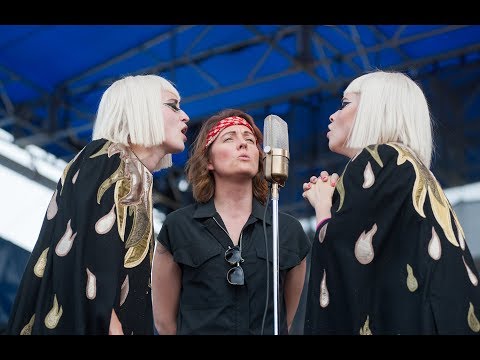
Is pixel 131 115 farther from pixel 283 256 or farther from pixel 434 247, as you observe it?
pixel 434 247

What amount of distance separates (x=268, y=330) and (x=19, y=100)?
6654mm

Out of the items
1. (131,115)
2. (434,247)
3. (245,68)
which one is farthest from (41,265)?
(245,68)

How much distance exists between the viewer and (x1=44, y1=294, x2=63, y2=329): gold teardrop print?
10.7 feet

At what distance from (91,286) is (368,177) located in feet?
Answer: 3.38

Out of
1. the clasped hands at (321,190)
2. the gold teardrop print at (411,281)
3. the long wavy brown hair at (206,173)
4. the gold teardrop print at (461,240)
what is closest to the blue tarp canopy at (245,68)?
the long wavy brown hair at (206,173)

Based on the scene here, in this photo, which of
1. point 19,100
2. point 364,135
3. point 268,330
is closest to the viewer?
point 364,135

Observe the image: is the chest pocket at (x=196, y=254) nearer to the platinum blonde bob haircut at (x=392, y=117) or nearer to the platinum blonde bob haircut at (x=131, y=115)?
the platinum blonde bob haircut at (x=131, y=115)

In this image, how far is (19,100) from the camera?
9938 mm

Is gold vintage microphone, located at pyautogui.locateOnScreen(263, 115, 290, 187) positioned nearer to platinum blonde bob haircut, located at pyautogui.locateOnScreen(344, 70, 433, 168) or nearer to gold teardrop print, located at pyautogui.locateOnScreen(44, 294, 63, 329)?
platinum blonde bob haircut, located at pyautogui.locateOnScreen(344, 70, 433, 168)

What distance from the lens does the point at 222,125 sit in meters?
4.31

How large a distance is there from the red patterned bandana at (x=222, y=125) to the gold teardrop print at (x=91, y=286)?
1.17m

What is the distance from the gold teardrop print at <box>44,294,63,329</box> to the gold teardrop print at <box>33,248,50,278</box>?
0.49 feet
